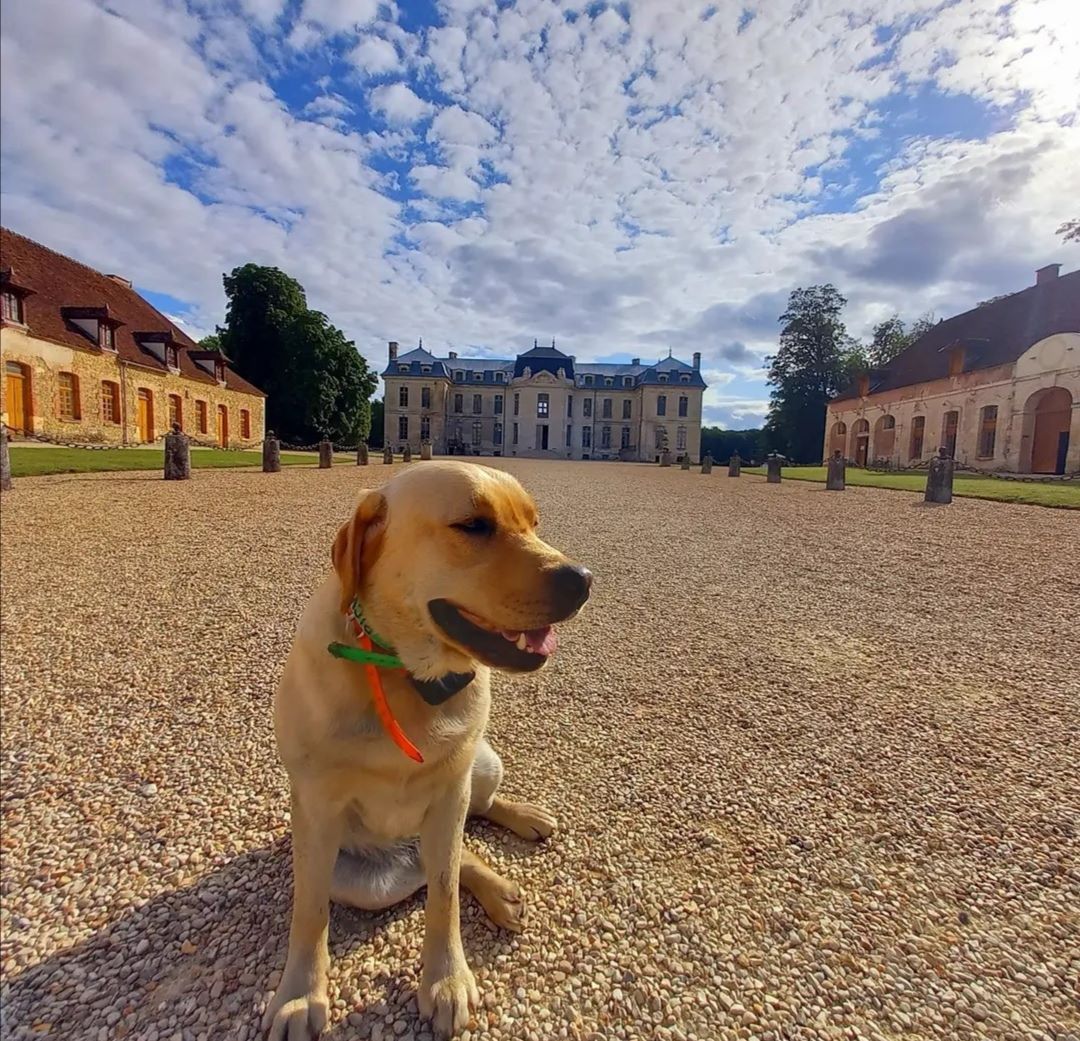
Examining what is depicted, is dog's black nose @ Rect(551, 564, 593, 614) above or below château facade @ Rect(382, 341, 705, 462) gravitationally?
below

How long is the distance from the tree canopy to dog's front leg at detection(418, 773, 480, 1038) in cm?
4200

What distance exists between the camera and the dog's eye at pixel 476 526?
1.62 metres

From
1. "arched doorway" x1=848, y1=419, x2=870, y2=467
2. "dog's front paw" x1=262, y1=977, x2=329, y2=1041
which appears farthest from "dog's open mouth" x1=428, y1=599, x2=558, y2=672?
"arched doorway" x1=848, y1=419, x2=870, y2=467

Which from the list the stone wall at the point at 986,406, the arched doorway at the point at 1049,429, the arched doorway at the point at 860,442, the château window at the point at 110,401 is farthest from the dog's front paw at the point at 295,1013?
the arched doorway at the point at 860,442

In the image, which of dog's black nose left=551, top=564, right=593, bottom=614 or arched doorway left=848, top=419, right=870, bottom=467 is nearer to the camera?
dog's black nose left=551, top=564, right=593, bottom=614

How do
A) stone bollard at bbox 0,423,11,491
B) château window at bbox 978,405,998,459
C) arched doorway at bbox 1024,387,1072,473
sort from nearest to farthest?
1. stone bollard at bbox 0,423,11,491
2. arched doorway at bbox 1024,387,1072,473
3. château window at bbox 978,405,998,459

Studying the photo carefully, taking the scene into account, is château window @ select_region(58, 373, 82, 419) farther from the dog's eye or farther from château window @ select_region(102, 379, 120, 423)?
the dog's eye

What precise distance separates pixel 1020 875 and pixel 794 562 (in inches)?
214

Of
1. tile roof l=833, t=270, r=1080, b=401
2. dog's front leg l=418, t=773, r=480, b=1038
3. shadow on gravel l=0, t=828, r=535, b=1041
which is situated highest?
tile roof l=833, t=270, r=1080, b=401

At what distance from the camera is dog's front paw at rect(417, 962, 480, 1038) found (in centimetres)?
153

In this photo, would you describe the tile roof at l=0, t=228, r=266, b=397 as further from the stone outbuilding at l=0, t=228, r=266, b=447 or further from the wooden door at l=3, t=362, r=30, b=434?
the wooden door at l=3, t=362, r=30, b=434

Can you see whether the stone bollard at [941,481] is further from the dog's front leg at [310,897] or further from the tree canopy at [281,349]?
the tree canopy at [281,349]

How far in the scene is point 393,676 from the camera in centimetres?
163

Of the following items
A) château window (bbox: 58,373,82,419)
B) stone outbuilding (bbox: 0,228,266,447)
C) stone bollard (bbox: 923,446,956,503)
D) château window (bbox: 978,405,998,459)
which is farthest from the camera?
château window (bbox: 978,405,998,459)
